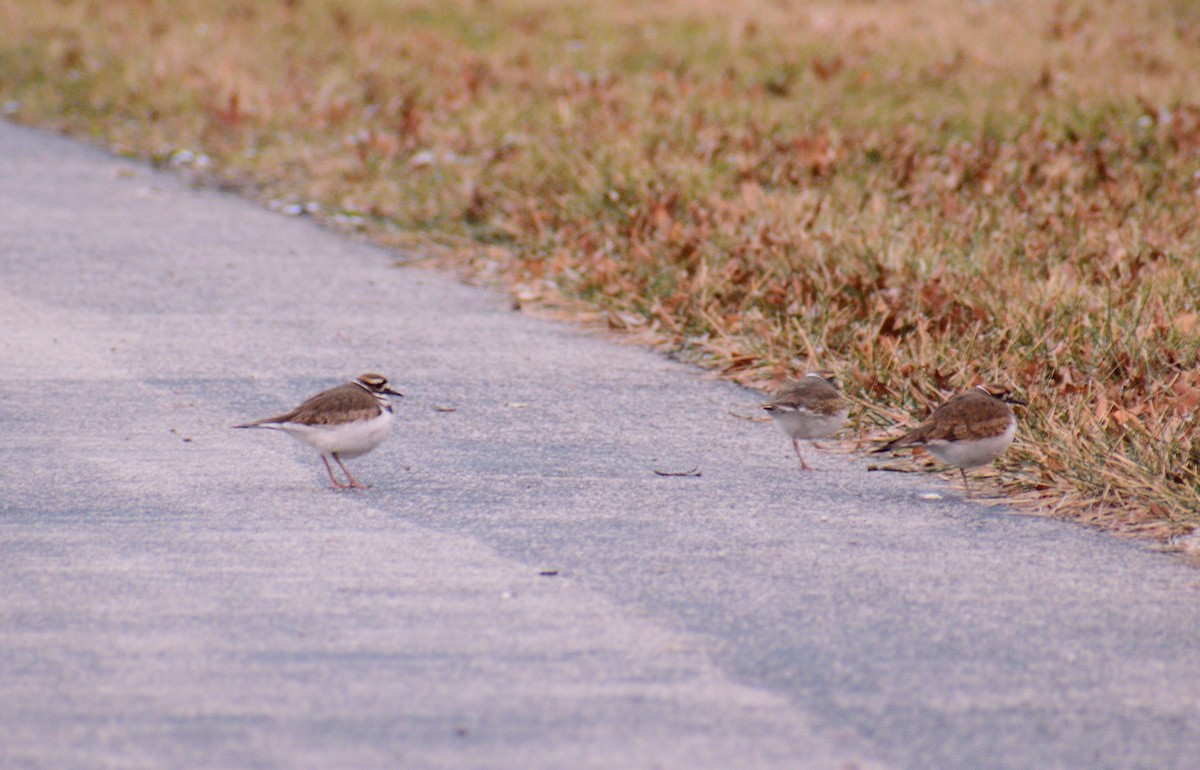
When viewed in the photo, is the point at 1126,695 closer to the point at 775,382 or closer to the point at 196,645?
the point at 196,645

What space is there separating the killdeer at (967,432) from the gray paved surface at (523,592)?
239 mm

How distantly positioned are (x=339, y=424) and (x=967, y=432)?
2.77m

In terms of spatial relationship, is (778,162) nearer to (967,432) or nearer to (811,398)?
(811,398)

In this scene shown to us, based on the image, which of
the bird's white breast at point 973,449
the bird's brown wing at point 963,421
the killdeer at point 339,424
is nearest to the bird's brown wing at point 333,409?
the killdeer at point 339,424

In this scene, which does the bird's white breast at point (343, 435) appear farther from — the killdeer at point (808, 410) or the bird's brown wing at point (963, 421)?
the bird's brown wing at point (963, 421)

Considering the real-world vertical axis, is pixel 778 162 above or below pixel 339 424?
below

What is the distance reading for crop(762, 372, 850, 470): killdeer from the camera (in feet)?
24.4

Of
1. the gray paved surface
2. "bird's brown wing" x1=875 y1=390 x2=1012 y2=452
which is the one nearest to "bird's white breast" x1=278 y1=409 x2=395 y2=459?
the gray paved surface

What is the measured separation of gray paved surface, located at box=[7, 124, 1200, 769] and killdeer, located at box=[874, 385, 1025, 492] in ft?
0.78

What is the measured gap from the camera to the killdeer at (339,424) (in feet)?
22.8

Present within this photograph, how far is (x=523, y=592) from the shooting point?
5684 mm

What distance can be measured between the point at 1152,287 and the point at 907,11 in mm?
15970

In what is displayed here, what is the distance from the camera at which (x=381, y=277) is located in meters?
12.1

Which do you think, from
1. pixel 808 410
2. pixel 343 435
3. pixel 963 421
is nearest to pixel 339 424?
pixel 343 435
